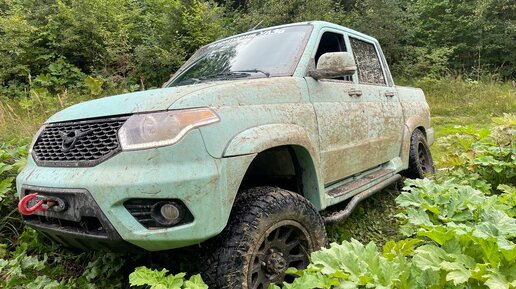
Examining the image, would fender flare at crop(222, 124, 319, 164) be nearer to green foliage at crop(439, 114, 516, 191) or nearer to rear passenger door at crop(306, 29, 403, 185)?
rear passenger door at crop(306, 29, 403, 185)

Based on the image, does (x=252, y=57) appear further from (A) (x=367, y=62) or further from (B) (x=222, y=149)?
(A) (x=367, y=62)

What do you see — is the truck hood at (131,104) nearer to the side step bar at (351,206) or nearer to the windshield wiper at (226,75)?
the windshield wiper at (226,75)

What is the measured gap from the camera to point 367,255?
1.70 meters

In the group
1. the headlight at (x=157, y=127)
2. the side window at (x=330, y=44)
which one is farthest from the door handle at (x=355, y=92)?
the headlight at (x=157, y=127)

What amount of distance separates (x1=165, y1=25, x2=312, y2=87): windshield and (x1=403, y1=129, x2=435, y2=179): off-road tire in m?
2.14

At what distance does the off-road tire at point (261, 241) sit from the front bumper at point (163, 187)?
6.9 inches

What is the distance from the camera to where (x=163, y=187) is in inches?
69.7

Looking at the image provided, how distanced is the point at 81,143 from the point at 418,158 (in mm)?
3731

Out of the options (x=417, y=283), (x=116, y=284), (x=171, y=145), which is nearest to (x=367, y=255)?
(x=417, y=283)

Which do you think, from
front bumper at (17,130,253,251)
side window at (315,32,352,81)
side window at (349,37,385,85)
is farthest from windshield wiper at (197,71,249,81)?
side window at (349,37,385,85)

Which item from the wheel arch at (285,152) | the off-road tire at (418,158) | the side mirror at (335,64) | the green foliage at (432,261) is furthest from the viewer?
the off-road tire at (418,158)

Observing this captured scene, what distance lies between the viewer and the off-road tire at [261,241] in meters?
1.96

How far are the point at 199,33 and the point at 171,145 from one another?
11.0 m

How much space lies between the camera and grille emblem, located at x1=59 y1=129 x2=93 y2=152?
2.04 meters
